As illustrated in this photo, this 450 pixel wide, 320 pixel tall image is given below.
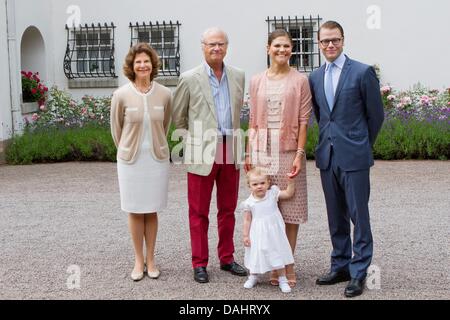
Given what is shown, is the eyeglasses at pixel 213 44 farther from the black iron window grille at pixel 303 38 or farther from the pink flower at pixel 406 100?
the black iron window grille at pixel 303 38

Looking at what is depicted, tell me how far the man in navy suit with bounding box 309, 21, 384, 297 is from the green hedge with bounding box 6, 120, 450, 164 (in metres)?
6.25

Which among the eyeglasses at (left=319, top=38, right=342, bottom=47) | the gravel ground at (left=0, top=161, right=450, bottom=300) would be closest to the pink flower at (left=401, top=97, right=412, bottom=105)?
the gravel ground at (left=0, top=161, right=450, bottom=300)

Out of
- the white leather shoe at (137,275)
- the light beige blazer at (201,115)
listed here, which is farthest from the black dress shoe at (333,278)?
the white leather shoe at (137,275)

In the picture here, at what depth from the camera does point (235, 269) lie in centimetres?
532

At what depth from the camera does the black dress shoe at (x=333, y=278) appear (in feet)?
16.4

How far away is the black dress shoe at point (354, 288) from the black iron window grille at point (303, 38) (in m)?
9.13

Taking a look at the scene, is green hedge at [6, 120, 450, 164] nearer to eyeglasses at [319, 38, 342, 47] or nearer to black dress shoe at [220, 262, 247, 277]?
black dress shoe at [220, 262, 247, 277]

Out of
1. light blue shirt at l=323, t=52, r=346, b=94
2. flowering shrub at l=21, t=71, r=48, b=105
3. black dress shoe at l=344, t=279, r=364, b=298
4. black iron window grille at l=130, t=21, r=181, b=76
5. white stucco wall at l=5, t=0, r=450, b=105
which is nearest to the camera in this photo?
black dress shoe at l=344, t=279, r=364, b=298

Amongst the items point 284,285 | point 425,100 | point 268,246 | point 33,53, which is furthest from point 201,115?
point 33,53

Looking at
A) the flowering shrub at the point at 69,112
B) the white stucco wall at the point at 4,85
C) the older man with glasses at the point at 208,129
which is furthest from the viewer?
the flowering shrub at the point at 69,112

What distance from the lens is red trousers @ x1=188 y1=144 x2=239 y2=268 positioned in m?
5.23

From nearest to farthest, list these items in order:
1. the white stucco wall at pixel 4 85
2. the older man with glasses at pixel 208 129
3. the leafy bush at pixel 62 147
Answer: the older man with glasses at pixel 208 129, the leafy bush at pixel 62 147, the white stucco wall at pixel 4 85

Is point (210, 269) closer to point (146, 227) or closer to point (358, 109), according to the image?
point (146, 227)
